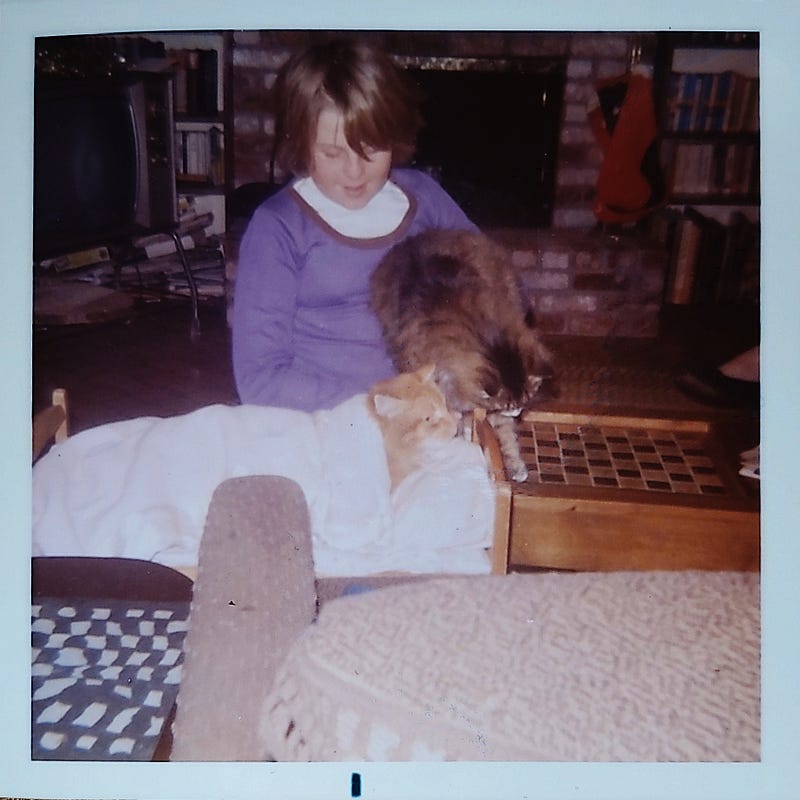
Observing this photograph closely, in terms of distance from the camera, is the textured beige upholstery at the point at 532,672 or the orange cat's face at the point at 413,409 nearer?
the textured beige upholstery at the point at 532,672

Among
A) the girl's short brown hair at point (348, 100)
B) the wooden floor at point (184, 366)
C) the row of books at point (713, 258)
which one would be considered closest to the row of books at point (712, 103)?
the row of books at point (713, 258)

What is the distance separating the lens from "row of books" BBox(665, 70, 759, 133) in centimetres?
103

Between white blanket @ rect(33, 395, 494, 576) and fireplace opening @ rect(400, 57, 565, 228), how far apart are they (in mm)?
377

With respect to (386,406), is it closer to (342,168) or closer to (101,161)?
(342,168)

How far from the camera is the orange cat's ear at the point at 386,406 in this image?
1082 millimetres

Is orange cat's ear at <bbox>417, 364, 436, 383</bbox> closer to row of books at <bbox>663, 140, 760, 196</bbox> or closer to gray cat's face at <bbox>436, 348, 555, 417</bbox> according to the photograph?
gray cat's face at <bbox>436, 348, 555, 417</bbox>

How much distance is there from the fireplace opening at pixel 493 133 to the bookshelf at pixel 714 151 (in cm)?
17

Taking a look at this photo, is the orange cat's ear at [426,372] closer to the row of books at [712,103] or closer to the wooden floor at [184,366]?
the wooden floor at [184,366]

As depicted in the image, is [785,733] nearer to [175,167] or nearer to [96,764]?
[96,764]

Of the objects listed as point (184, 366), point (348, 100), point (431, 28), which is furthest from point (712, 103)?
point (184, 366)

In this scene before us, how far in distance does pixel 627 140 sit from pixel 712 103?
0.41 ft

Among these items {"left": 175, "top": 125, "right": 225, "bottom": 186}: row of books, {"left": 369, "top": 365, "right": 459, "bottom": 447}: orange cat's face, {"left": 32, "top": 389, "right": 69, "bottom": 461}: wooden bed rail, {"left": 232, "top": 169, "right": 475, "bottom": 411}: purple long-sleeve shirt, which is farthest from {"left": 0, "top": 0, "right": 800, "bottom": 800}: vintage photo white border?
{"left": 369, "top": 365, "right": 459, "bottom": 447}: orange cat's face

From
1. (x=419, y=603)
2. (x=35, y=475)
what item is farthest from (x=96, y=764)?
(x=419, y=603)

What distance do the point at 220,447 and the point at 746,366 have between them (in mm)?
781
